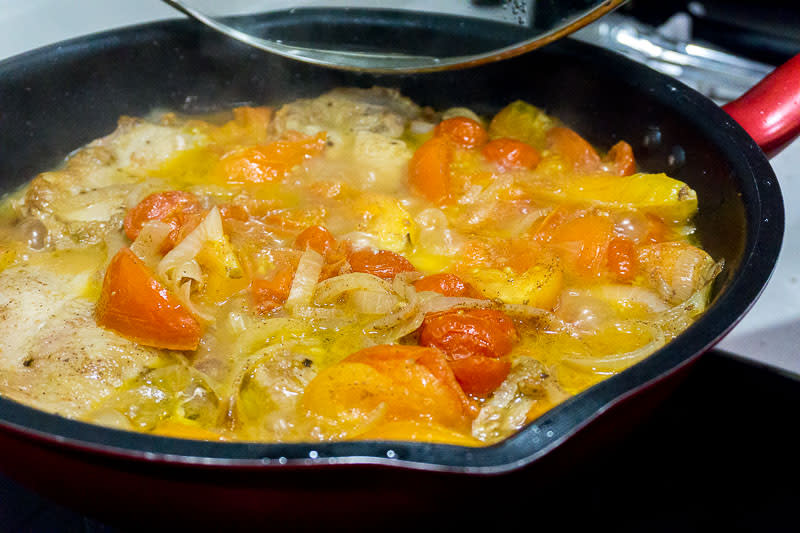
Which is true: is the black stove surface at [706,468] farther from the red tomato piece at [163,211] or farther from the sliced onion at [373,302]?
the red tomato piece at [163,211]

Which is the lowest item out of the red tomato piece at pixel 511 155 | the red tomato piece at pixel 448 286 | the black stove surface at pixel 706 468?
the black stove surface at pixel 706 468

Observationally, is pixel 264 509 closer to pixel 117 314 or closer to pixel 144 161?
pixel 117 314

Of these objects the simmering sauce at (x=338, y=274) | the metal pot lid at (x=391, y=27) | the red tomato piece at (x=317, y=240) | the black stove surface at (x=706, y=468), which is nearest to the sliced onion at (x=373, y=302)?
the simmering sauce at (x=338, y=274)

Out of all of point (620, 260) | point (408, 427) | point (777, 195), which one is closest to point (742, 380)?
point (620, 260)

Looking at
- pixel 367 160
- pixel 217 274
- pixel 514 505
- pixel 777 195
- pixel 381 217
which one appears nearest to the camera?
pixel 514 505

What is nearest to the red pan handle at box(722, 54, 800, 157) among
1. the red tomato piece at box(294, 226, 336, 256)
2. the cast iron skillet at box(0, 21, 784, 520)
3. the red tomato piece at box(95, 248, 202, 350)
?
the cast iron skillet at box(0, 21, 784, 520)

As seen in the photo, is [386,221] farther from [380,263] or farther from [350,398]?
[350,398]

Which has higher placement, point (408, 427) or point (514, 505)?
point (408, 427)
